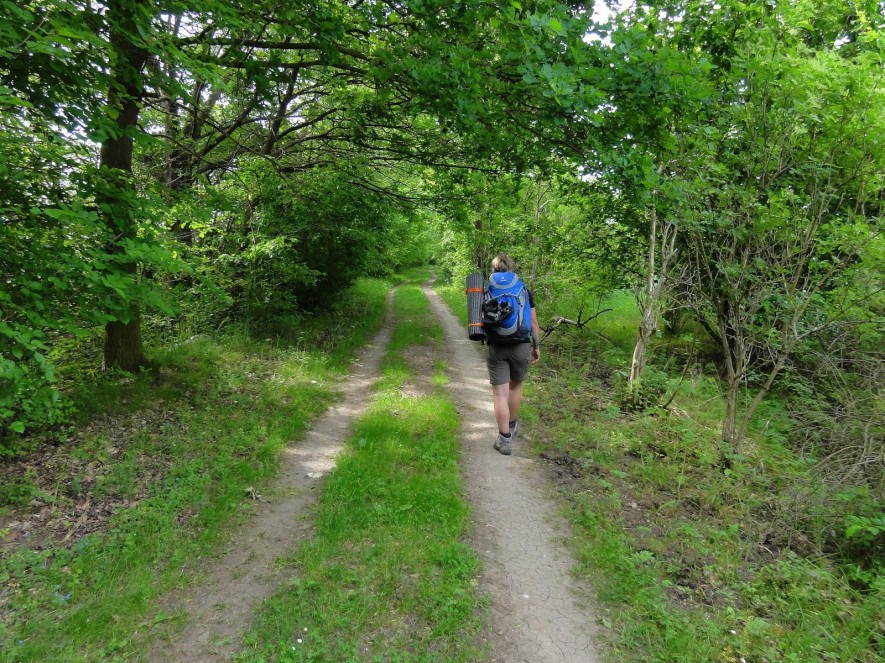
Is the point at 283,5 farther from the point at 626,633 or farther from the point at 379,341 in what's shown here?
the point at 379,341

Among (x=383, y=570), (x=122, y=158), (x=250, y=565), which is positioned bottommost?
(x=250, y=565)

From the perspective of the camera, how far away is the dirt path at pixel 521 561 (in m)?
2.99

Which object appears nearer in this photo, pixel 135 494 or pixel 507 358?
pixel 135 494

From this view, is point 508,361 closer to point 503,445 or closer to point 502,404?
point 502,404

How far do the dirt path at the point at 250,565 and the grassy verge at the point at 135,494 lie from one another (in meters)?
0.19

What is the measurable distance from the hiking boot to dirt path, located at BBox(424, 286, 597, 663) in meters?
0.07

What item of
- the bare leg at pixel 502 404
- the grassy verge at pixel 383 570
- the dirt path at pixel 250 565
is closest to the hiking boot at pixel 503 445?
the bare leg at pixel 502 404

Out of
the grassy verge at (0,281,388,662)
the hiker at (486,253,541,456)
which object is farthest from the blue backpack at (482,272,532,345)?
the grassy verge at (0,281,388,662)

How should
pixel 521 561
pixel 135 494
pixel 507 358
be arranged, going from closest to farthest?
pixel 521 561
pixel 135 494
pixel 507 358

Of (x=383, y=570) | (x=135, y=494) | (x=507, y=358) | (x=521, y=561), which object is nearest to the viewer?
(x=383, y=570)

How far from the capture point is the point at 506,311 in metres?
5.30

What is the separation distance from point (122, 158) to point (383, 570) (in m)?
5.91

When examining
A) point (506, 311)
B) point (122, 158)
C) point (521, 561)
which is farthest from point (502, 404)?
point (122, 158)

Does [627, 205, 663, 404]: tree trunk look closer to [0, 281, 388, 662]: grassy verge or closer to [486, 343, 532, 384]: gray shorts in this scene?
[486, 343, 532, 384]: gray shorts
